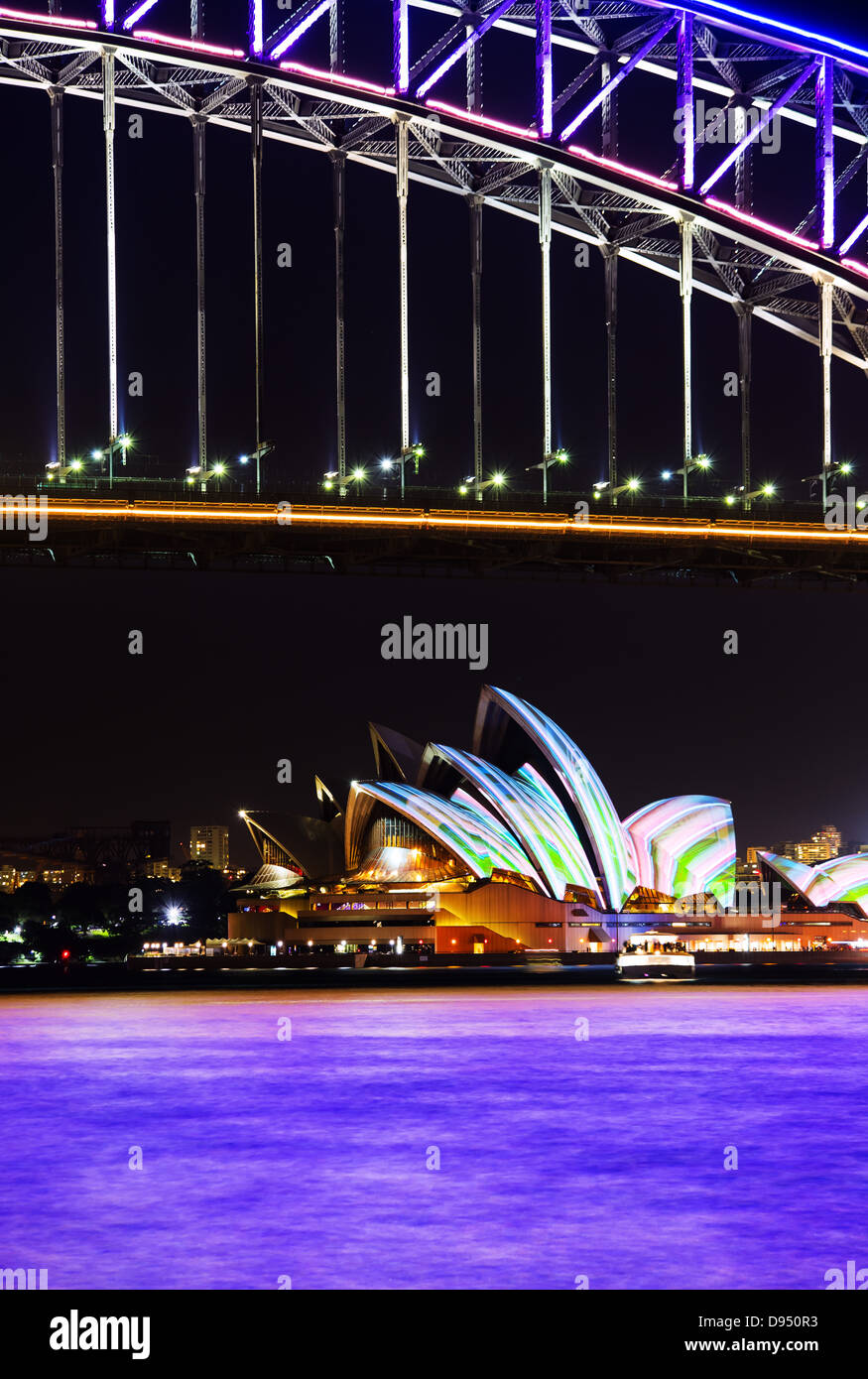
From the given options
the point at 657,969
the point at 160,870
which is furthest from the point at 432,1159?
the point at 160,870

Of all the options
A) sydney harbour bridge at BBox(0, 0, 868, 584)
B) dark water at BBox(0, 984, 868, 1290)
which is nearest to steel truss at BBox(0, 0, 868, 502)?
sydney harbour bridge at BBox(0, 0, 868, 584)

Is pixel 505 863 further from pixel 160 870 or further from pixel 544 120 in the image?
pixel 160 870

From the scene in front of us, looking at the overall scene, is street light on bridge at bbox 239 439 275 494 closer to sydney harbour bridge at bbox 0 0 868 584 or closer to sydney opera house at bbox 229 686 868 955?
sydney harbour bridge at bbox 0 0 868 584

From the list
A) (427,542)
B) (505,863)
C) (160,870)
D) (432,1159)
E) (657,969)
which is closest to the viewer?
(432,1159)

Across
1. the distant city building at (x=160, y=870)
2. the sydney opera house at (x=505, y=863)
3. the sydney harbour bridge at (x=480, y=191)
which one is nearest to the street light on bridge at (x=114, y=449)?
the sydney harbour bridge at (x=480, y=191)

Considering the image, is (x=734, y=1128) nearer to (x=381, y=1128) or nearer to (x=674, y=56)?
(x=381, y=1128)

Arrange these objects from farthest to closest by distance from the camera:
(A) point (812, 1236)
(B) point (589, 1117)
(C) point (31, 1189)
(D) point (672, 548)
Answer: (D) point (672, 548) < (B) point (589, 1117) < (C) point (31, 1189) < (A) point (812, 1236)

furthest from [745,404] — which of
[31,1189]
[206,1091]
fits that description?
[31,1189]
